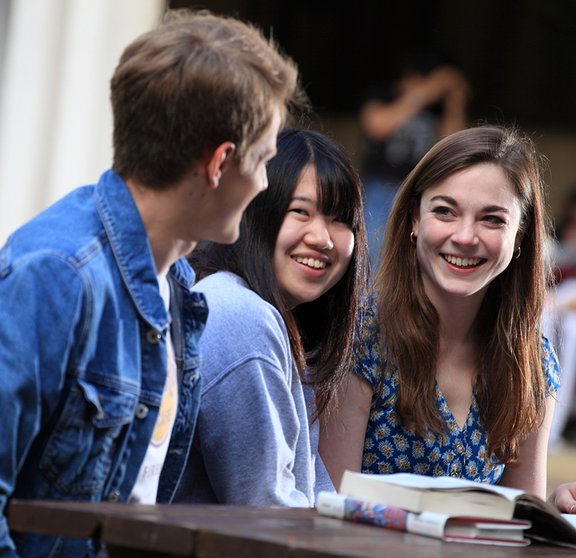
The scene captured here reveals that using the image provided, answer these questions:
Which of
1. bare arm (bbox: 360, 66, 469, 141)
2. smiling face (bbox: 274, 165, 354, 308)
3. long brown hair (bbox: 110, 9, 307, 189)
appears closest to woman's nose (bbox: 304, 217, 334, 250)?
smiling face (bbox: 274, 165, 354, 308)

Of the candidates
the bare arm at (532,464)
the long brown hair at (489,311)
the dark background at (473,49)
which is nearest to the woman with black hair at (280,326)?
the long brown hair at (489,311)

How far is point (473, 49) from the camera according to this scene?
9.02 m

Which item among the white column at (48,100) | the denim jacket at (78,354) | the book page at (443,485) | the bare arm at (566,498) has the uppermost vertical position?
the white column at (48,100)

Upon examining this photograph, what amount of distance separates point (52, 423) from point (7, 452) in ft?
0.30

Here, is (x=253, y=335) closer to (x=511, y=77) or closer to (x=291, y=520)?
(x=291, y=520)

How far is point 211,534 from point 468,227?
1.49m

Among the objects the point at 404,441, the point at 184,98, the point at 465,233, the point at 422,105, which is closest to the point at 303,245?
the point at 465,233

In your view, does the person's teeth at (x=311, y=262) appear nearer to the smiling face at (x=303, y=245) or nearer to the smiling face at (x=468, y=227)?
the smiling face at (x=303, y=245)

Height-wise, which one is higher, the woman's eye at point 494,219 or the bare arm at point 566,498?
the woman's eye at point 494,219

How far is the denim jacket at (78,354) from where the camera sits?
163 cm

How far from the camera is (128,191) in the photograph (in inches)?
71.9

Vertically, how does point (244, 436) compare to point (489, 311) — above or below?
below

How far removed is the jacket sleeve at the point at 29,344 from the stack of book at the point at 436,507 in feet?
1.50

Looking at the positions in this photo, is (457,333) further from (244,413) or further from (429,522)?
(429,522)
